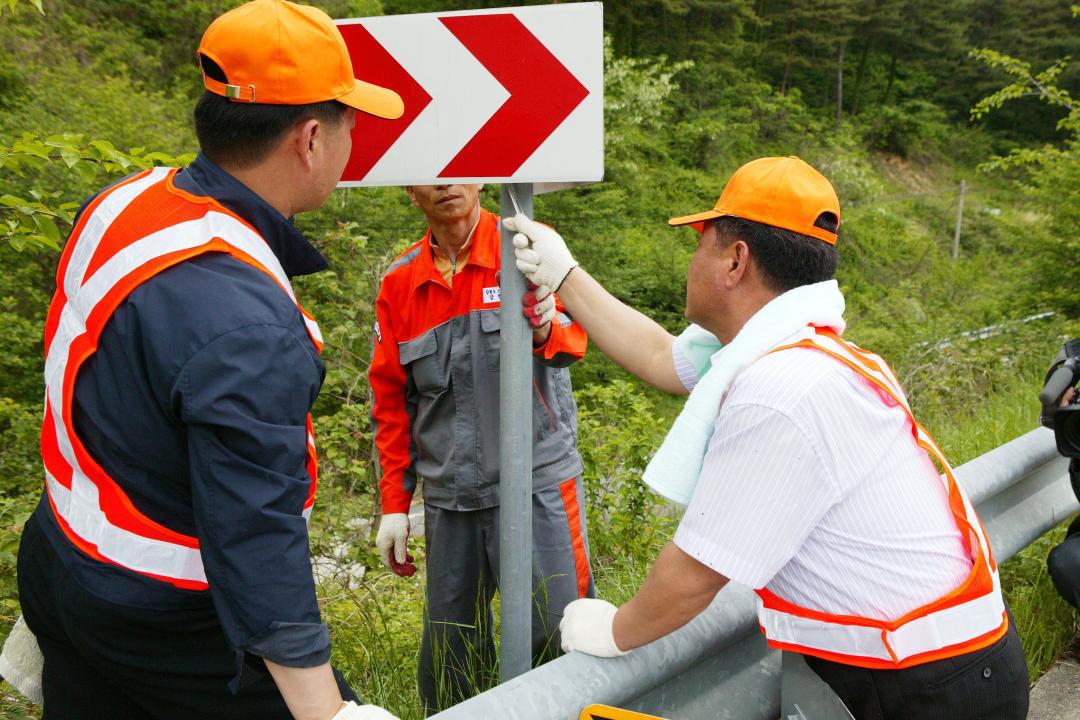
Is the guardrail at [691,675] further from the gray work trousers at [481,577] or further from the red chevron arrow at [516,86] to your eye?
the red chevron arrow at [516,86]

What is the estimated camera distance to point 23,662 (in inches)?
81.7

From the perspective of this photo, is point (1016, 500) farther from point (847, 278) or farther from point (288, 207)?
point (847, 278)

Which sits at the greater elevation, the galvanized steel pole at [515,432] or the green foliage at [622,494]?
the galvanized steel pole at [515,432]

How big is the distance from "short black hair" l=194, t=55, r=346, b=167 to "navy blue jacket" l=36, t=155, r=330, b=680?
0.36ft

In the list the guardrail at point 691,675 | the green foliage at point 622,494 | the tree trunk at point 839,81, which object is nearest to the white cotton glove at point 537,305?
the guardrail at point 691,675

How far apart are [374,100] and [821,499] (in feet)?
4.17

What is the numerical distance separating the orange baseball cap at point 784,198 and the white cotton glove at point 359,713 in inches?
52.1

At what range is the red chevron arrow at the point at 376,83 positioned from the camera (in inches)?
81.4

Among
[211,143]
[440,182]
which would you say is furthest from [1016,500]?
[211,143]

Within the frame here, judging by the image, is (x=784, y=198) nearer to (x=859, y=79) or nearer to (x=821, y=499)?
(x=821, y=499)

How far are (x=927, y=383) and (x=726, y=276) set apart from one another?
7087 millimetres

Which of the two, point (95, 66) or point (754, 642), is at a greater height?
point (95, 66)

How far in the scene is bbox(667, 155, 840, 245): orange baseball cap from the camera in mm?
2074

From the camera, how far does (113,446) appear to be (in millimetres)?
1676
